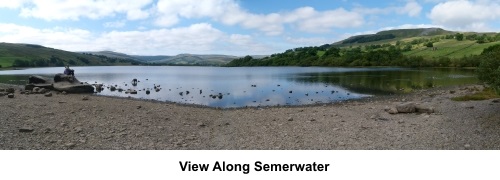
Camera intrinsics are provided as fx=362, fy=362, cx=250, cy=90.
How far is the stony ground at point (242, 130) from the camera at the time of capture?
1689 cm

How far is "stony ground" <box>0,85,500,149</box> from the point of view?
1689cm

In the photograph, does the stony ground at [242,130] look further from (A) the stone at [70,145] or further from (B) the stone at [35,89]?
(B) the stone at [35,89]

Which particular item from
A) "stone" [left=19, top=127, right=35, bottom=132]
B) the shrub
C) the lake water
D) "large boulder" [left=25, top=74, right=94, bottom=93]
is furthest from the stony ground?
"large boulder" [left=25, top=74, right=94, bottom=93]

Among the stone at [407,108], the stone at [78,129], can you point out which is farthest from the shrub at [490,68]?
the stone at [78,129]

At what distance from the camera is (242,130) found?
21.7 m

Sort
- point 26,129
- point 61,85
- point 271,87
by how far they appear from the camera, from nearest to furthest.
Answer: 1. point 26,129
2. point 61,85
3. point 271,87

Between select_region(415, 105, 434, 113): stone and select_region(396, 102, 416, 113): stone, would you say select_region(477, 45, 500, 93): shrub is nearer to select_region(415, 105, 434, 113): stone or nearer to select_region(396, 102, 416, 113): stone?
select_region(415, 105, 434, 113): stone

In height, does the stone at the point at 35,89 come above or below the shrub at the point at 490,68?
below

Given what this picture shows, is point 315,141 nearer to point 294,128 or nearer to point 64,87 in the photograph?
point 294,128

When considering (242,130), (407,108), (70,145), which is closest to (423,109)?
(407,108)

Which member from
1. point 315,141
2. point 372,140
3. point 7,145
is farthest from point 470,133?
point 7,145

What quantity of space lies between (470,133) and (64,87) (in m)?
44.0

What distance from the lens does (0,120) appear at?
20.7m

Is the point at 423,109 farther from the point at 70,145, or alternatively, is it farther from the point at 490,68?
the point at 70,145
